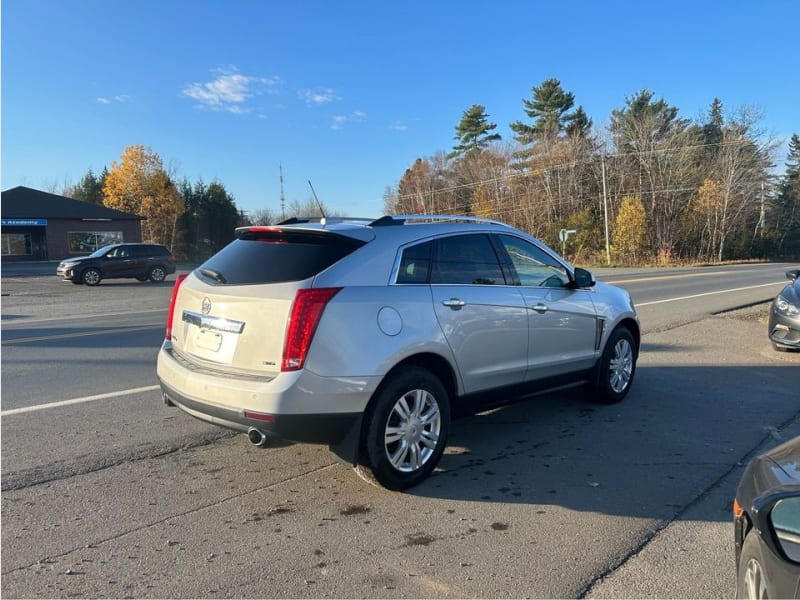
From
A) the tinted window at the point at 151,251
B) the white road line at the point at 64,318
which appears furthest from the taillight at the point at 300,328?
the tinted window at the point at 151,251

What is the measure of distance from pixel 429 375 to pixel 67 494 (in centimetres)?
247

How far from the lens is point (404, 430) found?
3934 mm

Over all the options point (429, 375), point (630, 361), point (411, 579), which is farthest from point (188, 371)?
point (630, 361)

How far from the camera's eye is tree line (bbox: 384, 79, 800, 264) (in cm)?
5450

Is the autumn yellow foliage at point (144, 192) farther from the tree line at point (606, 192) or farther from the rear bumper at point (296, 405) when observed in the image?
the rear bumper at point (296, 405)

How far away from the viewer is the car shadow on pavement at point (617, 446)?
3.91 meters

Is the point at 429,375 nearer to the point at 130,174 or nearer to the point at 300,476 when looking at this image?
the point at 300,476

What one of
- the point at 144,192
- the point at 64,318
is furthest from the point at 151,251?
the point at 144,192

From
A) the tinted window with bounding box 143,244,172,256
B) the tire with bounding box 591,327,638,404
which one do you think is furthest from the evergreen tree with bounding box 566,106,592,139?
the tire with bounding box 591,327,638,404

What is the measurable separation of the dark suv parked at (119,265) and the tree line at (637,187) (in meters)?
34.4

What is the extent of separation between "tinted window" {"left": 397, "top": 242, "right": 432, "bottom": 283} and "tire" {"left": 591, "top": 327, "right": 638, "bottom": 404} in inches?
99.8

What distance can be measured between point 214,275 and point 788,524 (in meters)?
3.57

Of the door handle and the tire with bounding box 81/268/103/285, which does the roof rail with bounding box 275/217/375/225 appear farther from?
the tire with bounding box 81/268/103/285

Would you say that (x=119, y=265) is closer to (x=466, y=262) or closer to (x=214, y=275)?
(x=214, y=275)
